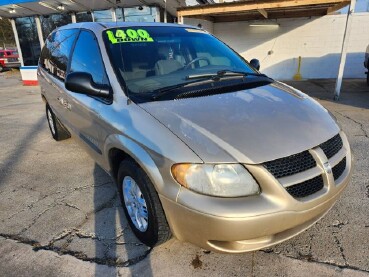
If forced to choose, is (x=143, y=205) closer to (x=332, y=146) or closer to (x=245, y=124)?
(x=245, y=124)

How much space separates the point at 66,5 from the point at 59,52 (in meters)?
9.06

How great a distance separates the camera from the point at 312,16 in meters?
12.5

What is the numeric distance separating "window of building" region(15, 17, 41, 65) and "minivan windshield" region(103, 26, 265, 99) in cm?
1357

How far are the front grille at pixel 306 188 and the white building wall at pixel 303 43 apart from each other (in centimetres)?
1256

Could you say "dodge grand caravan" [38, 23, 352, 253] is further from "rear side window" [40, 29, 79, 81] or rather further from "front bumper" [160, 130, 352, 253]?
"rear side window" [40, 29, 79, 81]

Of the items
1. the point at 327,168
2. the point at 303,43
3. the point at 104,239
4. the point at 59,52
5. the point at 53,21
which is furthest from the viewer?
the point at 53,21

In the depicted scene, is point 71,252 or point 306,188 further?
point 71,252

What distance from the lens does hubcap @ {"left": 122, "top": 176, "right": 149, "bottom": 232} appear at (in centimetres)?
234

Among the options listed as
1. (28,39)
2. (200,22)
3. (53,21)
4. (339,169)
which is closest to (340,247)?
(339,169)

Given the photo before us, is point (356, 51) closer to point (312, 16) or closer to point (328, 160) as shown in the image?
point (312, 16)

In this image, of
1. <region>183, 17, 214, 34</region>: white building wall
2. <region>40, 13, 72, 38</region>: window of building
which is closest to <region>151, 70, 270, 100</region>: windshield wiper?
<region>183, 17, 214, 34</region>: white building wall

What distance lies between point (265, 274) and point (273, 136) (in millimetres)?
1014

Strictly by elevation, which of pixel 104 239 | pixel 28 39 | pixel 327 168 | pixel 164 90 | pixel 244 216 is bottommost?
pixel 104 239

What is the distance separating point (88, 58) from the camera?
2.99m
